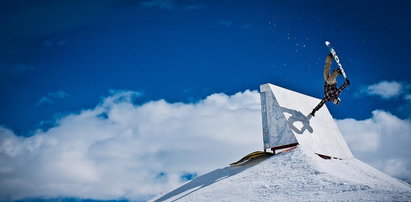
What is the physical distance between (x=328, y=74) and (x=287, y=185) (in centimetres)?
870

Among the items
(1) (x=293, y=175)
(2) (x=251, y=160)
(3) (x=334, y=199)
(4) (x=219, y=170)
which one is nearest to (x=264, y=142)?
(2) (x=251, y=160)

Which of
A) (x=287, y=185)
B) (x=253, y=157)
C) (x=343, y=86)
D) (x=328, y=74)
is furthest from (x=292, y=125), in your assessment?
(x=287, y=185)

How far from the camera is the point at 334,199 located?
1242 cm

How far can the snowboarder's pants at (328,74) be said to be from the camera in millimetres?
20406

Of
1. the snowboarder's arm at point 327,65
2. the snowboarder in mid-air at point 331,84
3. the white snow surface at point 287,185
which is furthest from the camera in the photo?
the snowboarder in mid-air at point 331,84

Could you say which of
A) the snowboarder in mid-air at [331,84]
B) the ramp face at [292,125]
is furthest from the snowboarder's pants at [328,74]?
the ramp face at [292,125]

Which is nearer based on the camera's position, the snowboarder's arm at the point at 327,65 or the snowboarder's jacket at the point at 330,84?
the snowboarder's arm at the point at 327,65

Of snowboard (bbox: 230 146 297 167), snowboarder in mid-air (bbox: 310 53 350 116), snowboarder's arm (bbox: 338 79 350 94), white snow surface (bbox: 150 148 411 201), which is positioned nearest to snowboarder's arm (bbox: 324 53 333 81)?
snowboarder in mid-air (bbox: 310 53 350 116)

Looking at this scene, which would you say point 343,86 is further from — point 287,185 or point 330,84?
point 287,185

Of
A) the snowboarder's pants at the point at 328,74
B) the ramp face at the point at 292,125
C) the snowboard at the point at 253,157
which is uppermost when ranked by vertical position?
the snowboarder's pants at the point at 328,74

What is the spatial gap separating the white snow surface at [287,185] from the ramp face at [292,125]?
5.60 ft

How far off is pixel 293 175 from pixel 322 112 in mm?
12946

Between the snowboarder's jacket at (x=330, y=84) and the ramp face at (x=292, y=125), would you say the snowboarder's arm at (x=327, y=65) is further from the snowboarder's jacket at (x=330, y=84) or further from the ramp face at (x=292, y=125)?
the ramp face at (x=292, y=125)

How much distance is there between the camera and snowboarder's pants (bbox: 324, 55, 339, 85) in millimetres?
20406
